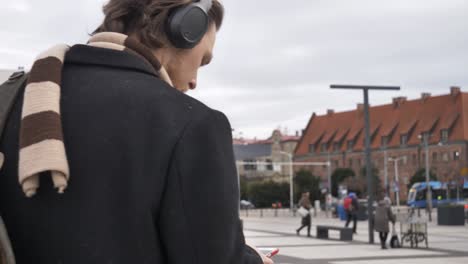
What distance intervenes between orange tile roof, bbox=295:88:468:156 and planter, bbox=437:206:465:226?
242 feet

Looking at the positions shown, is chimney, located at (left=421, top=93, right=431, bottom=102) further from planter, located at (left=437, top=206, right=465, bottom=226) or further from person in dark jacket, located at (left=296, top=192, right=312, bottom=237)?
person in dark jacket, located at (left=296, top=192, right=312, bottom=237)

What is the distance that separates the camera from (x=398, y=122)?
124m

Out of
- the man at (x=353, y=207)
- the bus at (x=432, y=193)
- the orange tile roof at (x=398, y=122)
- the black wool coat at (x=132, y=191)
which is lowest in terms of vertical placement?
the black wool coat at (x=132, y=191)

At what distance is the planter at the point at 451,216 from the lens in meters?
37.9

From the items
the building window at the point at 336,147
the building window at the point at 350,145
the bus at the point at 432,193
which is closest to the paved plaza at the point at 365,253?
the bus at the point at 432,193

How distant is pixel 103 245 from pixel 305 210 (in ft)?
99.3

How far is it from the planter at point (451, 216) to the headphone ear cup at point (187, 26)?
123 feet

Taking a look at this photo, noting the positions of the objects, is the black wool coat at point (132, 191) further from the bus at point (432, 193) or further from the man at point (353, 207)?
the bus at point (432, 193)

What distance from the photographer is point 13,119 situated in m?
1.52

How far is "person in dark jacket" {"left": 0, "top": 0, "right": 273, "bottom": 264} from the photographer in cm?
141

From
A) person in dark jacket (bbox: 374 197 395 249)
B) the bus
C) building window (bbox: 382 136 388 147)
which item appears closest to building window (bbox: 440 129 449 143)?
building window (bbox: 382 136 388 147)

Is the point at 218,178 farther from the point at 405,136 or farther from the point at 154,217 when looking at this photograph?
the point at 405,136

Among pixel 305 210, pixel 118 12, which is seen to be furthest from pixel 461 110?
pixel 118 12

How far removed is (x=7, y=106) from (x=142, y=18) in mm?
394
